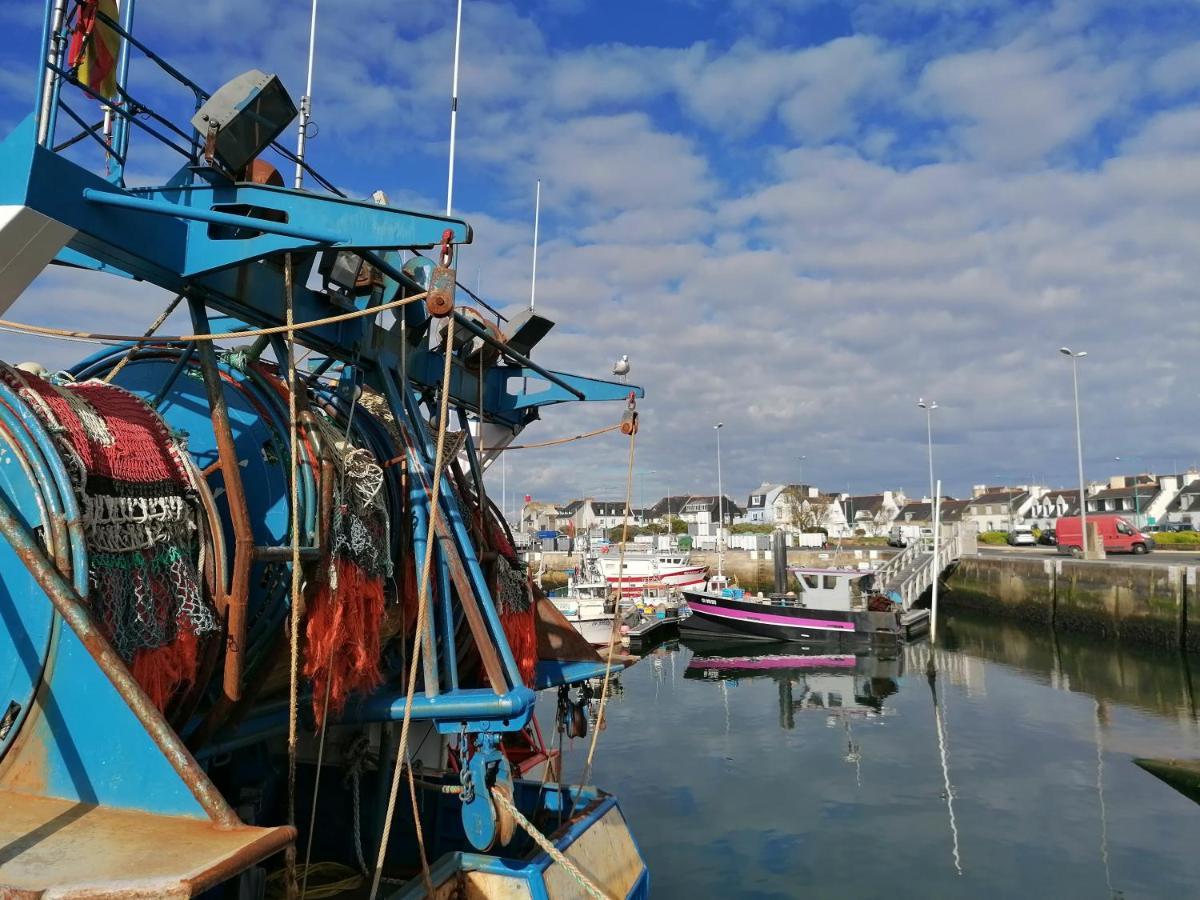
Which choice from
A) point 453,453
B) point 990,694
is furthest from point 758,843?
point 990,694

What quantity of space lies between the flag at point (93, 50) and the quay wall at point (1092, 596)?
32117mm

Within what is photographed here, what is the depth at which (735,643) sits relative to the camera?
1303 inches

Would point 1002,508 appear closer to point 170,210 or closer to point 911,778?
point 911,778

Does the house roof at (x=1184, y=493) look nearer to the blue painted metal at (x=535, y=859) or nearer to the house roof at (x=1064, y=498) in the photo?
the house roof at (x=1064, y=498)

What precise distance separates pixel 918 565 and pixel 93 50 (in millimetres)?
41181

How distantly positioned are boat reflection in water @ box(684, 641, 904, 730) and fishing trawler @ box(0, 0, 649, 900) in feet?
48.3

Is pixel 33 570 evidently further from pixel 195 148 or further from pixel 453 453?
pixel 453 453

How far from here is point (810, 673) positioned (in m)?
27.8

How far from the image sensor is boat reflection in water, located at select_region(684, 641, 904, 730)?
74.5 ft

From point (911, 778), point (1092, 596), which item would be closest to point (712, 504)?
point (1092, 596)

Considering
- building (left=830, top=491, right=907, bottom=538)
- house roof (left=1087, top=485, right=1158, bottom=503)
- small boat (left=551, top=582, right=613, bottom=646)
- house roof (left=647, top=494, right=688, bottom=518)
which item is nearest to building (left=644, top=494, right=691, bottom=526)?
house roof (left=647, top=494, right=688, bottom=518)

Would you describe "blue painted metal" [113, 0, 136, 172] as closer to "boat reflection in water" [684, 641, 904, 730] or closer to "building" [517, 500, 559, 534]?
"boat reflection in water" [684, 641, 904, 730]

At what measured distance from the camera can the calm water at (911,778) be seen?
11719mm

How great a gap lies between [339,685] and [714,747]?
46.6 feet
